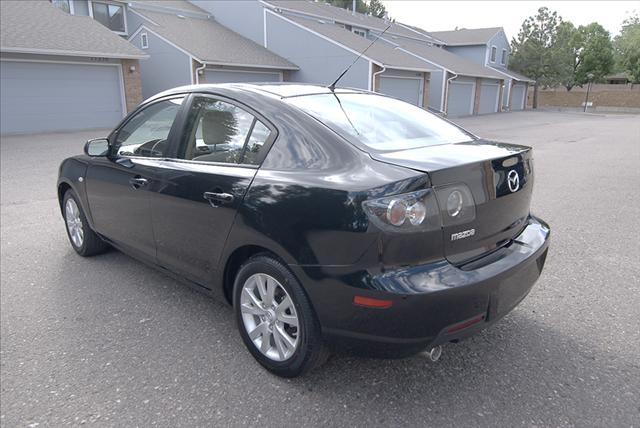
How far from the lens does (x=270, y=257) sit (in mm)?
2617

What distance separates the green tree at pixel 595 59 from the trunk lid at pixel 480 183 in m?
62.6

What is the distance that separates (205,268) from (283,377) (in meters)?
0.88

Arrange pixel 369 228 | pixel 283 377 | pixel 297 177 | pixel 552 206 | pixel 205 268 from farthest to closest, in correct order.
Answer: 1. pixel 552 206
2. pixel 205 268
3. pixel 283 377
4. pixel 297 177
5. pixel 369 228

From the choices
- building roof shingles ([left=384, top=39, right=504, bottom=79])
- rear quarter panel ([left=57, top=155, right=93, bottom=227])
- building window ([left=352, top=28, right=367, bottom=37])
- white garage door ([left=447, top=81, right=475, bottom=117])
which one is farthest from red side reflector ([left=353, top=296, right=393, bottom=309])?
building window ([left=352, top=28, right=367, bottom=37])

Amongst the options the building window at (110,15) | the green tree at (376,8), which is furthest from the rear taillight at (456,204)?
the green tree at (376,8)

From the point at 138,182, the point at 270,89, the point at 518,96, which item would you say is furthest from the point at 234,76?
Result: the point at 518,96

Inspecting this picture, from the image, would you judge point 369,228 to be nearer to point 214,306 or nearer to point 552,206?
point 214,306

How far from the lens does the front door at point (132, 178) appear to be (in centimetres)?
348

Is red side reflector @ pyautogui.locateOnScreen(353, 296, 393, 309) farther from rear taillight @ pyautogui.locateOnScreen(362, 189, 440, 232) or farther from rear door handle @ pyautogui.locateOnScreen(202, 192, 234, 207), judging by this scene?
rear door handle @ pyautogui.locateOnScreen(202, 192, 234, 207)

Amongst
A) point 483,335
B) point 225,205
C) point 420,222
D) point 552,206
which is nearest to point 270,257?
point 225,205

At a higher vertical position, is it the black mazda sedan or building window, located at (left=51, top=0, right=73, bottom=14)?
building window, located at (left=51, top=0, right=73, bottom=14)

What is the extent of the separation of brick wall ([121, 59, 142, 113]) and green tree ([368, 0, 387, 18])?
1811 inches

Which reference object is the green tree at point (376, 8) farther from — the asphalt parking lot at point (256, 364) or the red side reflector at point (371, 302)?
the red side reflector at point (371, 302)

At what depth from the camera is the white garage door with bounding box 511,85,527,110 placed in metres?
42.9
